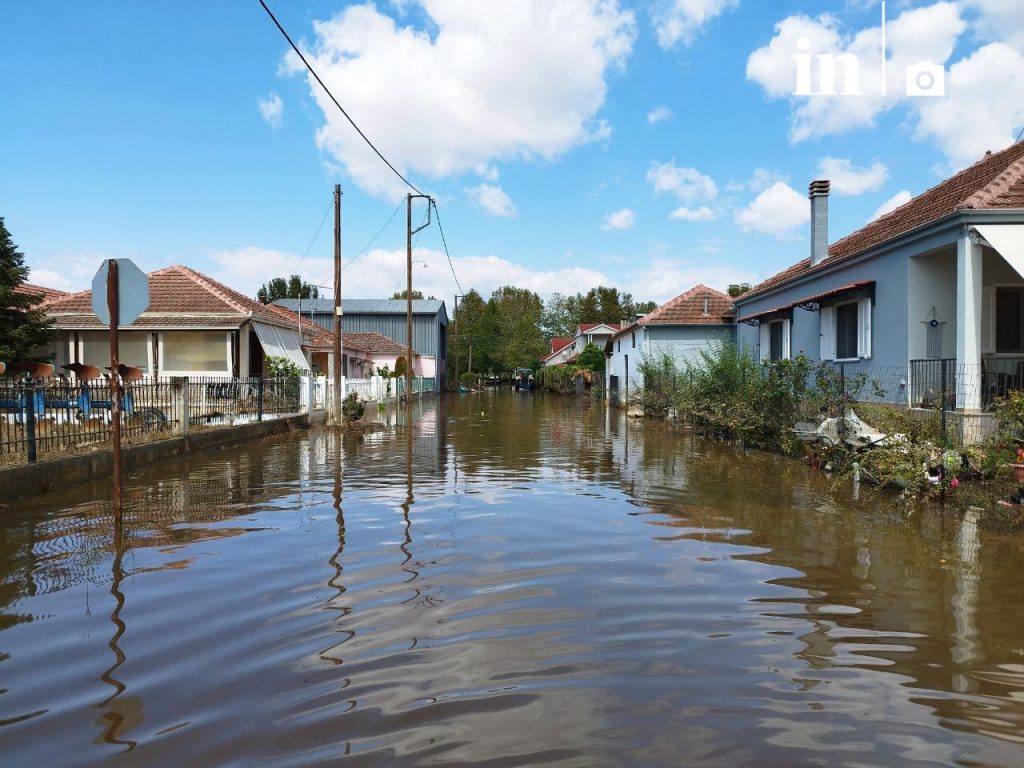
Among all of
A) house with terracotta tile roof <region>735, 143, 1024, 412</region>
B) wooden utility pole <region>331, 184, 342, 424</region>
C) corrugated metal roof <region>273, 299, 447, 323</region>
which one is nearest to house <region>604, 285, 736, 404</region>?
house with terracotta tile roof <region>735, 143, 1024, 412</region>

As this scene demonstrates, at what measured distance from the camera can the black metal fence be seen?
10.5m

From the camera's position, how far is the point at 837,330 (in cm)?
1786

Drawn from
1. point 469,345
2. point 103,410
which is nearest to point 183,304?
point 103,410

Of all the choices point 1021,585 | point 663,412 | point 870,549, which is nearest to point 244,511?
point 870,549

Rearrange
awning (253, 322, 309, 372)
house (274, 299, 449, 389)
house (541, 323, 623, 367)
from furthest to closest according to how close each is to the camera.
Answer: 1. house (274, 299, 449, 389)
2. house (541, 323, 623, 367)
3. awning (253, 322, 309, 372)

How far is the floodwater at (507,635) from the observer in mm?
3406

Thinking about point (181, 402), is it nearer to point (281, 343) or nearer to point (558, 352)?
point (281, 343)

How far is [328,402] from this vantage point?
2542 cm

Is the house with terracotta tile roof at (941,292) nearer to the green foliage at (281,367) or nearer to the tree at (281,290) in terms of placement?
the green foliage at (281,367)

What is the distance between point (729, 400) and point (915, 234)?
5.37 metres

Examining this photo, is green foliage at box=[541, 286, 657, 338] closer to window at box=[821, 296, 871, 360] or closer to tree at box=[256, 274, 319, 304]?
tree at box=[256, 274, 319, 304]

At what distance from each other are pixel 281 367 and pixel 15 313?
8.99 metres

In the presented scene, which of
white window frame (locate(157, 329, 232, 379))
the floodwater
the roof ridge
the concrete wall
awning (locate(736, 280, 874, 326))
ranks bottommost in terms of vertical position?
the floodwater

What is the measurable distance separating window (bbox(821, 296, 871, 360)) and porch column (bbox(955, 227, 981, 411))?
377 centimetres
